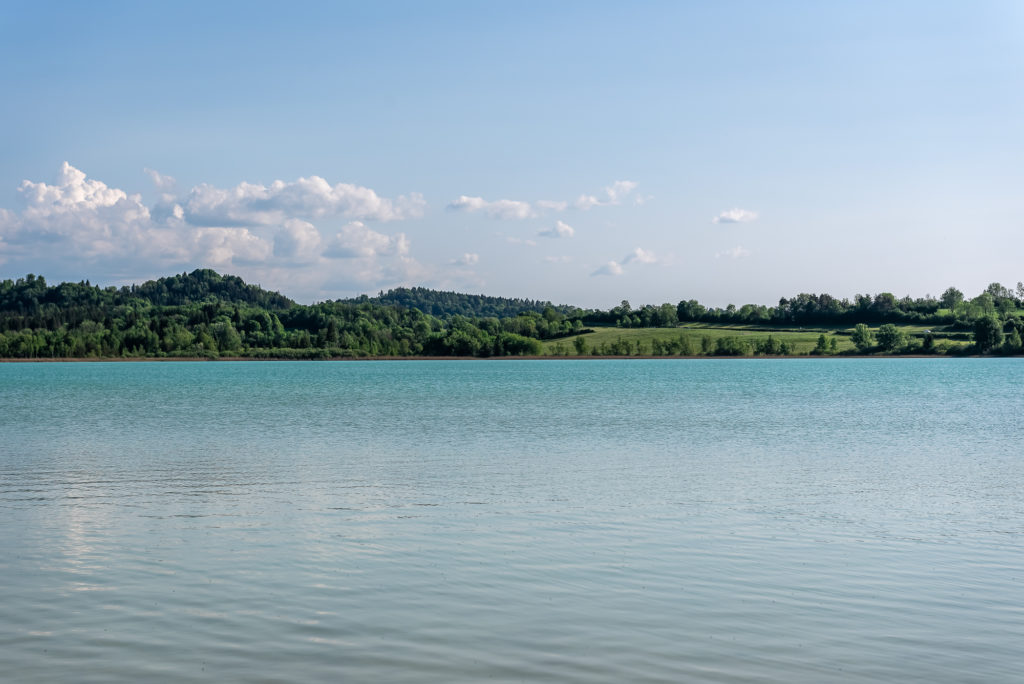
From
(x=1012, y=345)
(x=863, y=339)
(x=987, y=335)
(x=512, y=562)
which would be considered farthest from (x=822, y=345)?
(x=512, y=562)

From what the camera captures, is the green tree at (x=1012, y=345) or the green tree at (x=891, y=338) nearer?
the green tree at (x=1012, y=345)

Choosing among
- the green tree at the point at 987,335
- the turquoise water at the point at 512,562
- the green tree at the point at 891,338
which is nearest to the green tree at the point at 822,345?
the green tree at the point at 891,338

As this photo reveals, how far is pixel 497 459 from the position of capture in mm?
24734

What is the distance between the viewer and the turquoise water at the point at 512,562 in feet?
28.0

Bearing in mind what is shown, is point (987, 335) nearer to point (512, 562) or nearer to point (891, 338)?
point (891, 338)

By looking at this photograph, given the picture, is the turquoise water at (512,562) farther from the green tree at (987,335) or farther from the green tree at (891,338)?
the green tree at (891,338)

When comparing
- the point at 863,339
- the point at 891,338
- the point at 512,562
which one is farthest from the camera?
the point at 863,339

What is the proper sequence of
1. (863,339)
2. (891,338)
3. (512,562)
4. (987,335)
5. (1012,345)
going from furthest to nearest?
(863,339) < (891,338) < (1012,345) < (987,335) < (512,562)

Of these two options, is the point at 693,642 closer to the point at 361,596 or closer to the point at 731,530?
the point at 361,596

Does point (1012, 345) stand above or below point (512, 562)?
above

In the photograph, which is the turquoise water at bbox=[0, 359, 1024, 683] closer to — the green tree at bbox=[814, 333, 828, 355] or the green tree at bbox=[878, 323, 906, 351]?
the green tree at bbox=[878, 323, 906, 351]

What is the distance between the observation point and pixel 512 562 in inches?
485

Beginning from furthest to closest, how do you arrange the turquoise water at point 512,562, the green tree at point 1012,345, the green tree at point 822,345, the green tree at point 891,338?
the green tree at point 822,345 < the green tree at point 891,338 < the green tree at point 1012,345 < the turquoise water at point 512,562

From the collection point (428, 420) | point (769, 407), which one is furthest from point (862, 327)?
point (428, 420)
